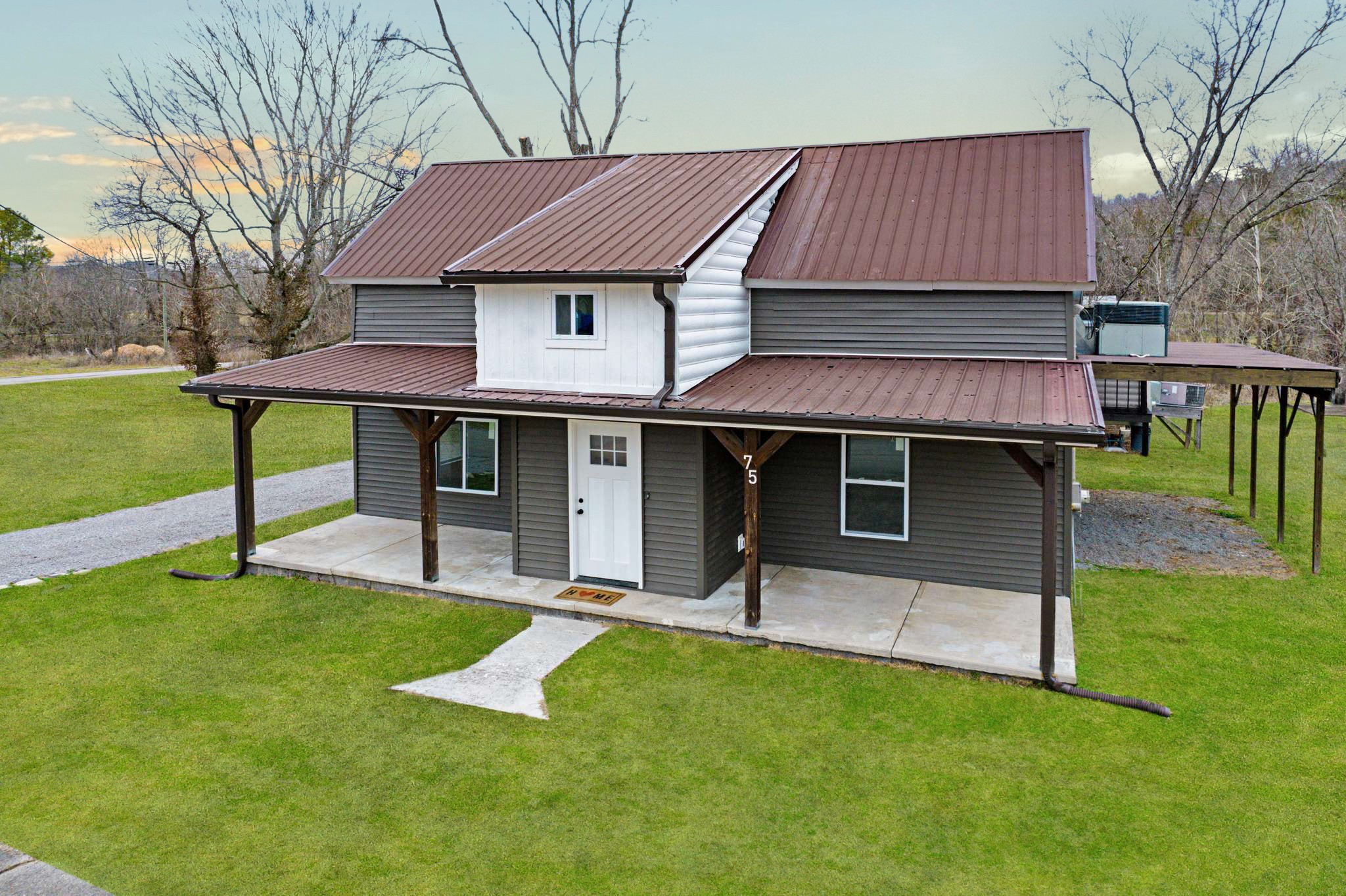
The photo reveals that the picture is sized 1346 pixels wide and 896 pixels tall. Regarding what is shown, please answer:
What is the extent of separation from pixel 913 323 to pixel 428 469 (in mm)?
5735

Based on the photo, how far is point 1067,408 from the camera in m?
7.76

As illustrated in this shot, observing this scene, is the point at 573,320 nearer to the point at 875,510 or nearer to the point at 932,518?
the point at 875,510

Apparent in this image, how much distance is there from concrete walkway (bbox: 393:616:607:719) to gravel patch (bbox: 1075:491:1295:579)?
22.2 ft

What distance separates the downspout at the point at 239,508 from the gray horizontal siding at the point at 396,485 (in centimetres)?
231

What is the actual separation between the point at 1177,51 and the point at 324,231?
30.1 m

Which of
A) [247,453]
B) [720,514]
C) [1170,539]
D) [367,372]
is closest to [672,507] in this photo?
[720,514]

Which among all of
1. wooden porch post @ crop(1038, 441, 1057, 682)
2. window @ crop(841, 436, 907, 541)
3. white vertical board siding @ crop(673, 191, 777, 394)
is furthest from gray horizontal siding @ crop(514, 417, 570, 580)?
wooden porch post @ crop(1038, 441, 1057, 682)

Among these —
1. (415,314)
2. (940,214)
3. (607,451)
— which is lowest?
(607,451)

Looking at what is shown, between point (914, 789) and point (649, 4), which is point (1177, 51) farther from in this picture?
point (914, 789)

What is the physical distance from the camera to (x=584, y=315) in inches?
365

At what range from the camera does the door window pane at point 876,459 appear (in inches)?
395

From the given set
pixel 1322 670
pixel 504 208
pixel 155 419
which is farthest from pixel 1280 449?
pixel 155 419

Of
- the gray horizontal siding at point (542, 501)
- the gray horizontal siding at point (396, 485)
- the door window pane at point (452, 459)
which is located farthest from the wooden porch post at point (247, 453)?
the gray horizontal siding at point (542, 501)

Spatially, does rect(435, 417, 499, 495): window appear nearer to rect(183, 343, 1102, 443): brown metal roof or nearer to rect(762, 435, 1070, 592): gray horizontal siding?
rect(183, 343, 1102, 443): brown metal roof
